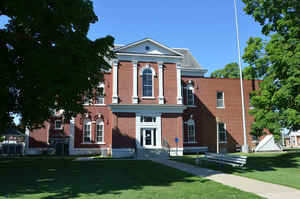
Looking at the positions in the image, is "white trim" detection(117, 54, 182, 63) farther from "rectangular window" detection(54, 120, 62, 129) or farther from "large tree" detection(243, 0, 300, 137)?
"rectangular window" detection(54, 120, 62, 129)

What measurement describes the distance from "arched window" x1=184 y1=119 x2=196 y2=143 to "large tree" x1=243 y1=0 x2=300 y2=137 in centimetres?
1079

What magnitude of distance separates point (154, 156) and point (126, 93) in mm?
6841

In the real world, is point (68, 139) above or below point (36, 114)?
below

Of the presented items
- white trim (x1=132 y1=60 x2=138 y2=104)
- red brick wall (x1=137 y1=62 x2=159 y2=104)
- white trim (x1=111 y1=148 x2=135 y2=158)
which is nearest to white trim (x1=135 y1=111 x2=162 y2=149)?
white trim (x1=111 y1=148 x2=135 y2=158)

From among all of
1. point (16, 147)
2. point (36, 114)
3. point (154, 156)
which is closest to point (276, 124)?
point (154, 156)

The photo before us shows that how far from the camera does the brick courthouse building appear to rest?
2483 centimetres

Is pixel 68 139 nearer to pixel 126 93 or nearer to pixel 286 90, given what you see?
pixel 126 93

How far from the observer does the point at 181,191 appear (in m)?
8.49

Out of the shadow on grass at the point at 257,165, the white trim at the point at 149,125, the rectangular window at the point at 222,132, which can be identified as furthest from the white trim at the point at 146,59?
the shadow on grass at the point at 257,165

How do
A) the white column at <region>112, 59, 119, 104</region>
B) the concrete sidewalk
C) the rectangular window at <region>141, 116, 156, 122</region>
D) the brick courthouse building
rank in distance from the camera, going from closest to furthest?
the concrete sidewalk
the white column at <region>112, 59, 119, 104</region>
the brick courthouse building
the rectangular window at <region>141, 116, 156, 122</region>

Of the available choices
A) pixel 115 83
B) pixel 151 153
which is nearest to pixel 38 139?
pixel 115 83

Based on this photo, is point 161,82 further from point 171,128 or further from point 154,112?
point 171,128

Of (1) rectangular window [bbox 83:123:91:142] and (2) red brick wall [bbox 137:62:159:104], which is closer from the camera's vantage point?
(2) red brick wall [bbox 137:62:159:104]

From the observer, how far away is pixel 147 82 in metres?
26.1
